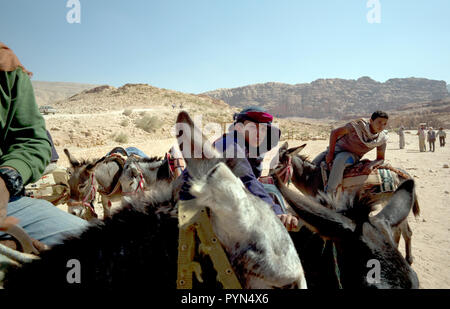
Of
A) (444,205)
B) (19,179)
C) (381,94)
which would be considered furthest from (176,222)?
(381,94)

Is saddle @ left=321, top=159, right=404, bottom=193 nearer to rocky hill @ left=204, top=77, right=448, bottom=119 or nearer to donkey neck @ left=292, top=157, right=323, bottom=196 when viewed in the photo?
donkey neck @ left=292, top=157, right=323, bottom=196

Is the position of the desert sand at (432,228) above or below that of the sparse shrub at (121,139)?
below

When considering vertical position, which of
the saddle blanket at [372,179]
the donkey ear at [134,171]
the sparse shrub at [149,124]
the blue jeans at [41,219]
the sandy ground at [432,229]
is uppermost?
the sparse shrub at [149,124]

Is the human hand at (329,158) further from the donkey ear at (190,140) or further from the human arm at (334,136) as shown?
the donkey ear at (190,140)

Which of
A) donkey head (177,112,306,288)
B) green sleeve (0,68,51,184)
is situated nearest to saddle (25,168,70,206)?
green sleeve (0,68,51,184)

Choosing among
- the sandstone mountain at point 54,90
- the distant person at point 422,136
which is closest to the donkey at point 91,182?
the distant person at point 422,136

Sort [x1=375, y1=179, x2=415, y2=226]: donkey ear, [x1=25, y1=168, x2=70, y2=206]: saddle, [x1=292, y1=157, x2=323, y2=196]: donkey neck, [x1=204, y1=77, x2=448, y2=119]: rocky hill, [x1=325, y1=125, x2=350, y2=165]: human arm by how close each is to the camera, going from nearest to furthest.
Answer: [x1=375, y1=179, x2=415, y2=226]: donkey ear, [x1=25, y1=168, x2=70, y2=206]: saddle, [x1=325, y1=125, x2=350, y2=165]: human arm, [x1=292, y1=157, x2=323, y2=196]: donkey neck, [x1=204, y1=77, x2=448, y2=119]: rocky hill

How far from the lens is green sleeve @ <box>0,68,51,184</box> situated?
1.49 m

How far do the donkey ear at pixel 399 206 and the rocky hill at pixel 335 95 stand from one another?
368 ft

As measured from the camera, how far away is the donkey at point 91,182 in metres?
5.15

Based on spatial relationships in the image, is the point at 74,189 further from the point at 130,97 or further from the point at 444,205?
the point at 130,97

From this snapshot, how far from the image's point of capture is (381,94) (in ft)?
403

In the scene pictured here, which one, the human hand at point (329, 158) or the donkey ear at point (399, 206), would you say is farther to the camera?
the human hand at point (329, 158)

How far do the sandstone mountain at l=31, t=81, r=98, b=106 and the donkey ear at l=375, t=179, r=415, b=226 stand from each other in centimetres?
Answer: 11827
